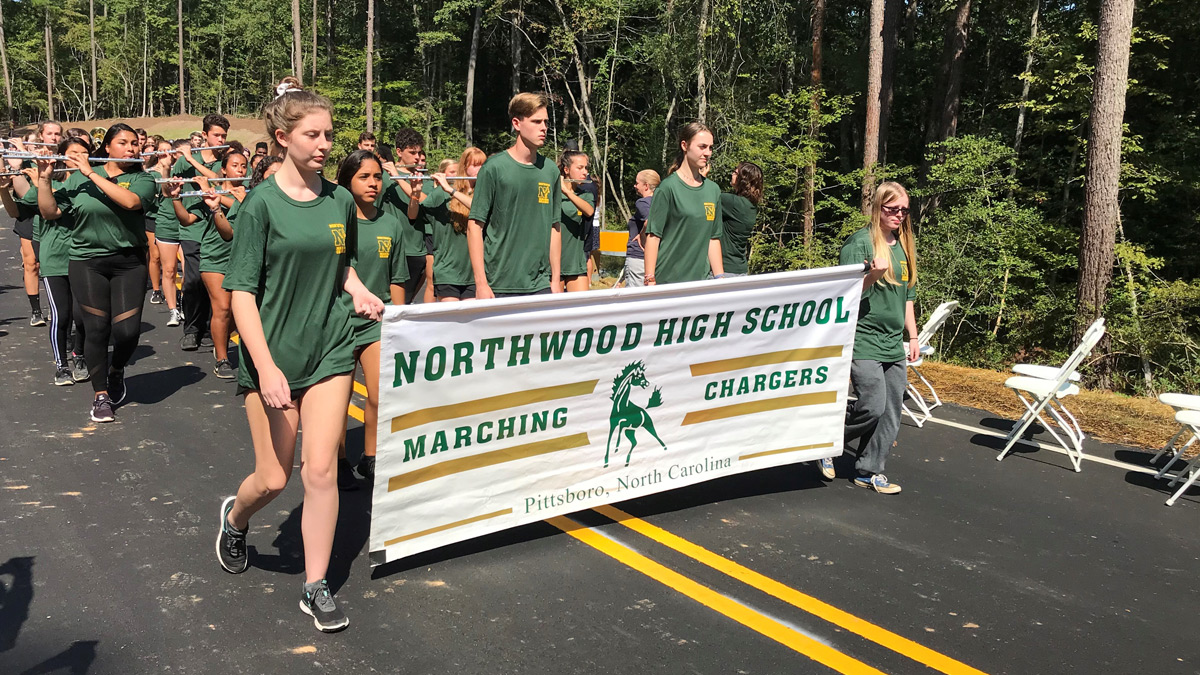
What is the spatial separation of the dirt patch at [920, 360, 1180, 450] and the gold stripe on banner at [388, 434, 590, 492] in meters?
5.12

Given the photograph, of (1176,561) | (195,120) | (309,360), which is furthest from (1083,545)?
(195,120)

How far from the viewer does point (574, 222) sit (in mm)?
8062

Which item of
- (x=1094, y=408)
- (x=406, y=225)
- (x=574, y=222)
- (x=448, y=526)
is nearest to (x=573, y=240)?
(x=574, y=222)

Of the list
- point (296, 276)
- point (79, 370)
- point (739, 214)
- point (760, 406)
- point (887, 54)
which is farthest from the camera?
point (887, 54)

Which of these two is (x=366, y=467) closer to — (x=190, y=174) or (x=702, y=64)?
(x=190, y=174)

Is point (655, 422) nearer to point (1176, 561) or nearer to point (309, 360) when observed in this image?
point (309, 360)

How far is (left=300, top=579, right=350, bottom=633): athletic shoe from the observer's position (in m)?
3.69

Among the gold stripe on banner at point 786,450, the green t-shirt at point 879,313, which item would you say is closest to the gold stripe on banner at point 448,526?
the gold stripe on banner at point 786,450

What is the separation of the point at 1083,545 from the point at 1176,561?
0.45 metres

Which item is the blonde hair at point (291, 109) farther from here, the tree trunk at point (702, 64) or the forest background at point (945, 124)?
the tree trunk at point (702, 64)

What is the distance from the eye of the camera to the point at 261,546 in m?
4.56

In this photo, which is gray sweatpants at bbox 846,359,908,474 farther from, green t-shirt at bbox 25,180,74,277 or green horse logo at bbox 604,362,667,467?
green t-shirt at bbox 25,180,74,277

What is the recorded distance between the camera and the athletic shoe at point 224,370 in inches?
324

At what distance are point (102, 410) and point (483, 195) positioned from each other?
11.3ft
